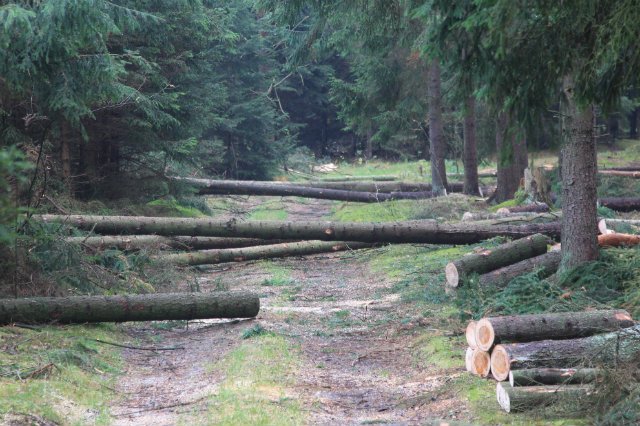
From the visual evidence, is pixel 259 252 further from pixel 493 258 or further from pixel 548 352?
pixel 548 352

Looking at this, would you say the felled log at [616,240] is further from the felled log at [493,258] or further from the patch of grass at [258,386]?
the patch of grass at [258,386]

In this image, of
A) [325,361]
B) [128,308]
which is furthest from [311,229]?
[325,361]

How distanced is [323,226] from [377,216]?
728cm

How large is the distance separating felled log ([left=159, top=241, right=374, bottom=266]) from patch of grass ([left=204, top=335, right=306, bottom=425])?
7.48 metres

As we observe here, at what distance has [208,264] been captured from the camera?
1897 centimetres

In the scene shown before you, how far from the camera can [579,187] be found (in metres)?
10.8

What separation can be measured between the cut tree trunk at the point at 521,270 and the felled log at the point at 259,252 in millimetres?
7654

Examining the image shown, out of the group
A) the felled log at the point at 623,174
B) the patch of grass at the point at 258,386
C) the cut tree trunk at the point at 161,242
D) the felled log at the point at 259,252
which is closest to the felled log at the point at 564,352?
the patch of grass at the point at 258,386

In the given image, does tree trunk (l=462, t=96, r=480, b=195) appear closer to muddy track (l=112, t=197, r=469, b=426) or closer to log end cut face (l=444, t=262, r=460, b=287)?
muddy track (l=112, t=197, r=469, b=426)

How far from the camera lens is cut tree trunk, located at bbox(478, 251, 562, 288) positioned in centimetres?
1229

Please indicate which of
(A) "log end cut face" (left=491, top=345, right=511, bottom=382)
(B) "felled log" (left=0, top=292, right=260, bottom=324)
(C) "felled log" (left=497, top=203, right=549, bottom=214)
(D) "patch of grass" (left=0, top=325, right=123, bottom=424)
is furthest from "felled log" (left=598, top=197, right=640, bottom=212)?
(D) "patch of grass" (left=0, top=325, right=123, bottom=424)

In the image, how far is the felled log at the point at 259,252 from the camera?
59.7 ft

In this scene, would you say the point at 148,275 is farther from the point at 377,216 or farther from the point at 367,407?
the point at 377,216

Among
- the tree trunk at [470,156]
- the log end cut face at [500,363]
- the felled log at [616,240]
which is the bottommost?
the log end cut face at [500,363]
